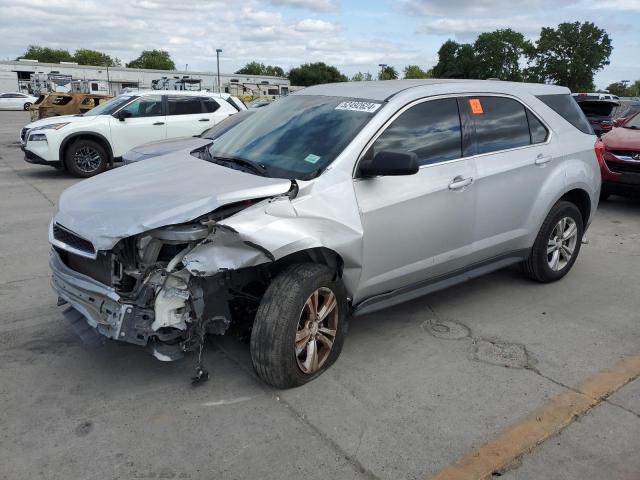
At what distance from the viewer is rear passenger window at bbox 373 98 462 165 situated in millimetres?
3754

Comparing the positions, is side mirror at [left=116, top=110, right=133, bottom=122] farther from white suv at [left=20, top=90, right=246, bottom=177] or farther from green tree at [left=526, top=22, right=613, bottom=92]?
green tree at [left=526, top=22, right=613, bottom=92]

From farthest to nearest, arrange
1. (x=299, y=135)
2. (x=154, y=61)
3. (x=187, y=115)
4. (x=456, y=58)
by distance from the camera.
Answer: (x=154, y=61) → (x=456, y=58) → (x=187, y=115) → (x=299, y=135)

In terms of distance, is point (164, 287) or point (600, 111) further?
point (600, 111)

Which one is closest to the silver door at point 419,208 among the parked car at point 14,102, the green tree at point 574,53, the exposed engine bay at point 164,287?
the exposed engine bay at point 164,287

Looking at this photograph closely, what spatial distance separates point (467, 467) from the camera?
8.89 feet

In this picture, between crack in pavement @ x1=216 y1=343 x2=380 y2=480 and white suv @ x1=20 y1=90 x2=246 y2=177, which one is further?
white suv @ x1=20 y1=90 x2=246 y2=177

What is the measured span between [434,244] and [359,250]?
0.75 meters

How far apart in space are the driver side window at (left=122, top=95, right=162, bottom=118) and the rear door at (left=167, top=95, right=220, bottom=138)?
23 cm

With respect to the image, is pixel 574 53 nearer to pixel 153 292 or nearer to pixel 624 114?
pixel 624 114

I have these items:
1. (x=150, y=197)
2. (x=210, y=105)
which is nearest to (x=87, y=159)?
(x=210, y=105)

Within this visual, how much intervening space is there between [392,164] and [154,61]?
130m

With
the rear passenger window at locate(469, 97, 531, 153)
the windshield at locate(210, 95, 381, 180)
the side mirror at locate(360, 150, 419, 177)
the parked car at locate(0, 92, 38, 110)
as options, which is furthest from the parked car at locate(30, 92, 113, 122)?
the parked car at locate(0, 92, 38, 110)

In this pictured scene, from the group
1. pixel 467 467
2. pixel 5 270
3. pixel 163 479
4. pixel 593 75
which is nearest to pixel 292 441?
pixel 163 479

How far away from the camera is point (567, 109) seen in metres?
5.11
